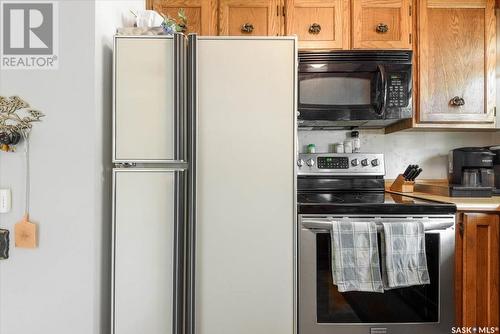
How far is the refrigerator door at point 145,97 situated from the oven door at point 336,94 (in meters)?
0.82

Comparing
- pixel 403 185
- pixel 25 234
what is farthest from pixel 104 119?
pixel 403 185

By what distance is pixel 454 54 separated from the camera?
1941 millimetres

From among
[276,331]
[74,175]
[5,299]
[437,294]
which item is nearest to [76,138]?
[74,175]

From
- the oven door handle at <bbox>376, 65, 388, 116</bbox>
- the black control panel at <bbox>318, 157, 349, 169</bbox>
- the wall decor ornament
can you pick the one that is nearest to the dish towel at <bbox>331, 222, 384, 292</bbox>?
the black control panel at <bbox>318, 157, 349, 169</bbox>

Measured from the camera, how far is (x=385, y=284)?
1477mm

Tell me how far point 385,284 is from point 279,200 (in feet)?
2.18

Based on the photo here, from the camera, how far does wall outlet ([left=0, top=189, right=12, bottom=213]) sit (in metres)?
1.33

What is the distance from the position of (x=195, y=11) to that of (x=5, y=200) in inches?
58.9

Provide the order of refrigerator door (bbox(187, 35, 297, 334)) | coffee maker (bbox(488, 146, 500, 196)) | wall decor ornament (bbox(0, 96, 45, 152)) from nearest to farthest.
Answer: wall decor ornament (bbox(0, 96, 45, 152)) < refrigerator door (bbox(187, 35, 297, 334)) < coffee maker (bbox(488, 146, 500, 196))

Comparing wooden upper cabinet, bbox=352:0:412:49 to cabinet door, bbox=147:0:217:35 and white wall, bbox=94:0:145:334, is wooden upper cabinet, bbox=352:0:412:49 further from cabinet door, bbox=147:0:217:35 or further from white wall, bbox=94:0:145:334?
white wall, bbox=94:0:145:334

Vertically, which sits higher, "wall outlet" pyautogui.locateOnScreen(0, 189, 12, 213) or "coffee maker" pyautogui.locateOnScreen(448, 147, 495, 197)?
"coffee maker" pyautogui.locateOnScreen(448, 147, 495, 197)

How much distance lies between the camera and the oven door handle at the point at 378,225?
1.49m

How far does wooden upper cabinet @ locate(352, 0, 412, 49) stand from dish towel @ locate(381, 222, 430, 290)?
118 centimetres

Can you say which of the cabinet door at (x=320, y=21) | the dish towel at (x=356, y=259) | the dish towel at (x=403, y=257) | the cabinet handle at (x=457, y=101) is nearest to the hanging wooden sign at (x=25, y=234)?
the dish towel at (x=356, y=259)
